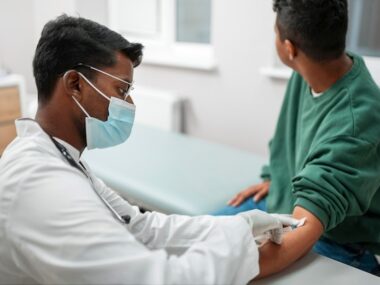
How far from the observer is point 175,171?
228 centimetres

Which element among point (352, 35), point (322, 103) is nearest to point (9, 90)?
point (352, 35)

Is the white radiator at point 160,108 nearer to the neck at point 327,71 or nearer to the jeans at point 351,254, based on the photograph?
the neck at point 327,71

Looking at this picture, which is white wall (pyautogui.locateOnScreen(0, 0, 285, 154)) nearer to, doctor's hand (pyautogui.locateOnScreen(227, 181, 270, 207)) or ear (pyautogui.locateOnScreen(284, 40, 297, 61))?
doctor's hand (pyautogui.locateOnScreen(227, 181, 270, 207))

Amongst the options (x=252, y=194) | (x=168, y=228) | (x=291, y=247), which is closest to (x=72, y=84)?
(x=168, y=228)

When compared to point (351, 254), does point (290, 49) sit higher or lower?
higher

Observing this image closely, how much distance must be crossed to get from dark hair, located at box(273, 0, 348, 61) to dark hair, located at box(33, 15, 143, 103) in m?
0.62

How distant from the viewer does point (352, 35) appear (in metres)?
2.48

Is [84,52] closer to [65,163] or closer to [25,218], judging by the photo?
[65,163]

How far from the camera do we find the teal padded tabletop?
6.63 feet

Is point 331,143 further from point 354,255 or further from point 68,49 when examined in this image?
point 68,49

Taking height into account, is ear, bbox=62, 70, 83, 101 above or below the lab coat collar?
above

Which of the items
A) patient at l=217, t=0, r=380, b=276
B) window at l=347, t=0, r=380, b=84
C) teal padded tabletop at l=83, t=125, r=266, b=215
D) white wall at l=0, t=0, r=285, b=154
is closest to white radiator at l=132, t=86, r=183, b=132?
white wall at l=0, t=0, r=285, b=154

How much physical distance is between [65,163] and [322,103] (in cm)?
87

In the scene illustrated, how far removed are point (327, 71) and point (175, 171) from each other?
107cm
